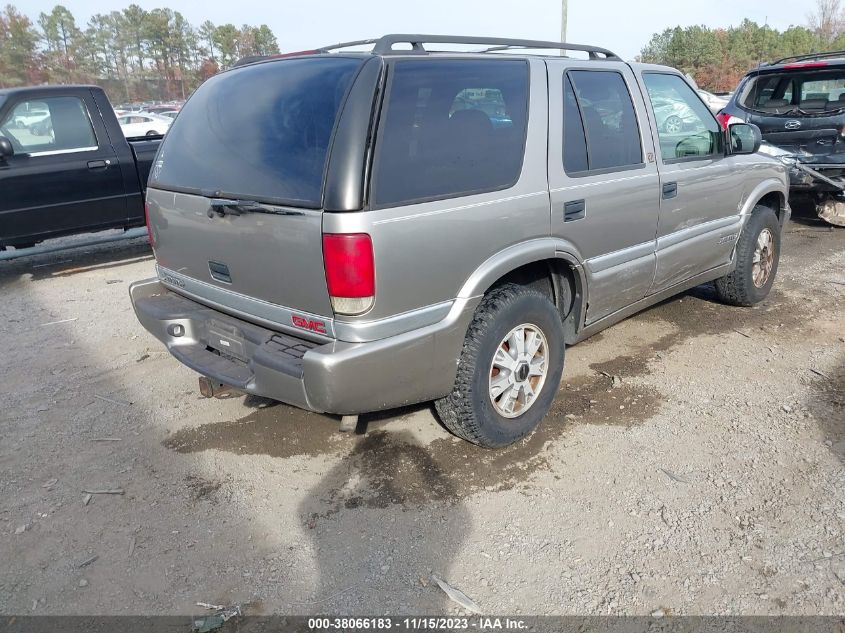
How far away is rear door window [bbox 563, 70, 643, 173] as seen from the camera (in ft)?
11.3

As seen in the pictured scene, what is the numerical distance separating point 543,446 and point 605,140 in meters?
1.73

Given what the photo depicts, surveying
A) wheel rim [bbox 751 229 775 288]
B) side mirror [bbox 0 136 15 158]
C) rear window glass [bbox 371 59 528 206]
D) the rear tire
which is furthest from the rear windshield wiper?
side mirror [bbox 0 136 15 158]

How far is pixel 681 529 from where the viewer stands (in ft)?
9.05

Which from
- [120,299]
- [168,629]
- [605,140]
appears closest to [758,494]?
[605,140]

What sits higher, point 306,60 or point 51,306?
point 306,60

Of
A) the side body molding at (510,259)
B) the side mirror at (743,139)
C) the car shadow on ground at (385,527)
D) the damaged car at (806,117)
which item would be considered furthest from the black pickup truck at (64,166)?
the damaged car at (806,117)

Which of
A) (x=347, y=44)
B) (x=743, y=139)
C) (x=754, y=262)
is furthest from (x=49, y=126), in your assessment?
(x=754, y=262)

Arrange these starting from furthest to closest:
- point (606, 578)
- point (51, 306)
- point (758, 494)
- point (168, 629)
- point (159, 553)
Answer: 1. point (51, 306)
2. point (758, 494)
3. point (159, 553)
4. point (606, 578)
5. point (168, 629)

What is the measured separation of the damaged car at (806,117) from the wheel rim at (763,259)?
2.57 metres

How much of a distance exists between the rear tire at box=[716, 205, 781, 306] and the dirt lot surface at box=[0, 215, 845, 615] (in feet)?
2.03

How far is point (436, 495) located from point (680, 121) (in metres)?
2.94

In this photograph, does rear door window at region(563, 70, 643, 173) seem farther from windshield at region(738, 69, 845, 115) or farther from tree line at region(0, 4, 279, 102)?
tree line at region(0, 4, 279, 102)

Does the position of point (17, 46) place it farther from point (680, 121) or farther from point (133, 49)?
point (680, 121)

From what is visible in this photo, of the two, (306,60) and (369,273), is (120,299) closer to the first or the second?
(306,60)
